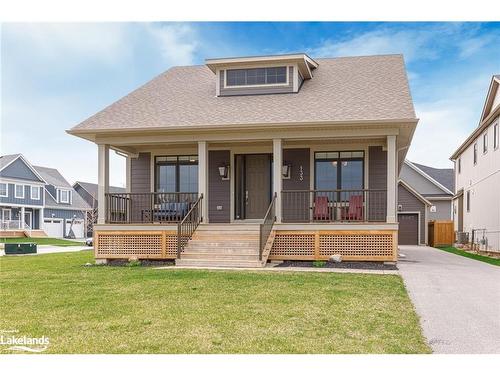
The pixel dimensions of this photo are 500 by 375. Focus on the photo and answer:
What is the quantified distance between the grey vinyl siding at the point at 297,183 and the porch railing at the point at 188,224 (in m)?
2.38

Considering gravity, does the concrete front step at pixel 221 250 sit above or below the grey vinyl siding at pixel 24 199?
below

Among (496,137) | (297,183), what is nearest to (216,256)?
(297,183)

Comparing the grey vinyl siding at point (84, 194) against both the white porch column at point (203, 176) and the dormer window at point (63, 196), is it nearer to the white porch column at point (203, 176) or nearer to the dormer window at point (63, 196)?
the dormer window at point (63, 196)

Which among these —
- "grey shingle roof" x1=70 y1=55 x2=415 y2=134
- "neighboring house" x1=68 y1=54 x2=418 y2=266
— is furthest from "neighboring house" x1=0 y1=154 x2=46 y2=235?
"neighboring house" x1=68 y1=54 x2=418 y2=266

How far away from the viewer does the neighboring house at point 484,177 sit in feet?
56.2

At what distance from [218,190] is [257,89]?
3044 mm

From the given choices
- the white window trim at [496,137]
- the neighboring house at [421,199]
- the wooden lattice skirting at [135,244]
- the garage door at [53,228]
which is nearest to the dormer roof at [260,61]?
the wooden lattice skirting at [135,244]

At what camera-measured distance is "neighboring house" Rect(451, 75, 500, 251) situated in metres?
17.1

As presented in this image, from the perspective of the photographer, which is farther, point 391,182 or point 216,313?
point 391,182

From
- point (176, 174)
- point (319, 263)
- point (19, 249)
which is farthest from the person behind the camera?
point (19, 249)

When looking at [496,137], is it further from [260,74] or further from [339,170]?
[260,74]

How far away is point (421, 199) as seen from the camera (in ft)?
80.5

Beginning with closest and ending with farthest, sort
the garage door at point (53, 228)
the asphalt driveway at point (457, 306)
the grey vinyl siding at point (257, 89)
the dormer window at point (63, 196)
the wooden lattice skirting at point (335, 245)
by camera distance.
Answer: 1. the asphalt driveway at point (457, 306)
2. the wooden lattice skirting at point (335, 245)
3. the grey vinyl siding at point (257, 89)
4. the garage door at point (53, 228)
5. the dormer window at point (63, 196)

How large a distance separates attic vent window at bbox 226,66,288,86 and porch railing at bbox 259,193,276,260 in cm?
395
